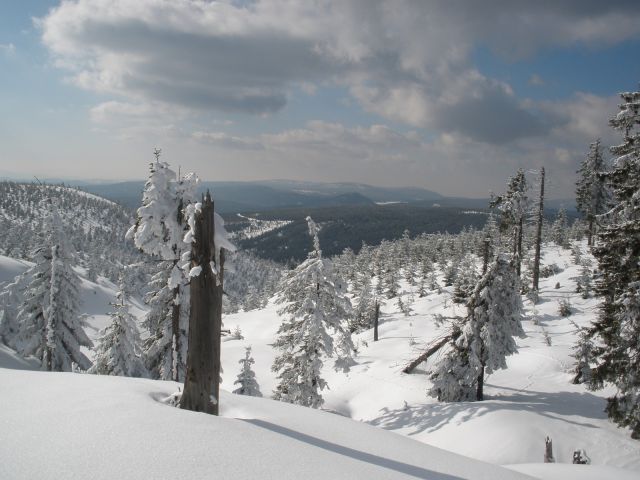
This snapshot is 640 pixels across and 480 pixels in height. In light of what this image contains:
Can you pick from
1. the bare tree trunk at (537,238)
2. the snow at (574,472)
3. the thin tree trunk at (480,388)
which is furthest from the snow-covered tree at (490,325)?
the bare tree trunk at (537,238)

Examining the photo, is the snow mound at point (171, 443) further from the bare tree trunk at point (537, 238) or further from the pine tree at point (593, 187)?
the pine tree at point (593, 187)

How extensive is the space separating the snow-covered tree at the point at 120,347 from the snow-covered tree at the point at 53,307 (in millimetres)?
3252

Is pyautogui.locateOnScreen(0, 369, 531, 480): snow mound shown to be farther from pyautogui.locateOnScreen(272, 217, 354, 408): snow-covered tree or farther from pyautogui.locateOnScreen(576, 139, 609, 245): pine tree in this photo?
pyautogui.locateOnScreen(576, 139, 609, 245): pine tree

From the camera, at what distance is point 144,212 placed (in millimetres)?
11102

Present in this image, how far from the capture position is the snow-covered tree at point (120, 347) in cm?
1831

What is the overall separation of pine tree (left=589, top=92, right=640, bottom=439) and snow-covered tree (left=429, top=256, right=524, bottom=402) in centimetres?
568

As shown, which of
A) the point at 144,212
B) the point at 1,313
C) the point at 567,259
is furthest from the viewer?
the point at 567,259

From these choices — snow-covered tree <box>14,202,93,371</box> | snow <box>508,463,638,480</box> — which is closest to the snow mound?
snow <box>508,463,638,480</box>

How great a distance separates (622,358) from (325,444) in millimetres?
11796

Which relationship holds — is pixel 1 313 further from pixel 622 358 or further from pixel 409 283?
pixel 409 283

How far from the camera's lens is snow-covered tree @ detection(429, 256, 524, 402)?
18.2m

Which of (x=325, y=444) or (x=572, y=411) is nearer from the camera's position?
(x=325, y=444)

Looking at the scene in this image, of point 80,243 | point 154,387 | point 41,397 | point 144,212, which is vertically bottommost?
point 80,243

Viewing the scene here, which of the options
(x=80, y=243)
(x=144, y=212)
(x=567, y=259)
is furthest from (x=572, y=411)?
(x=80, y=243)
